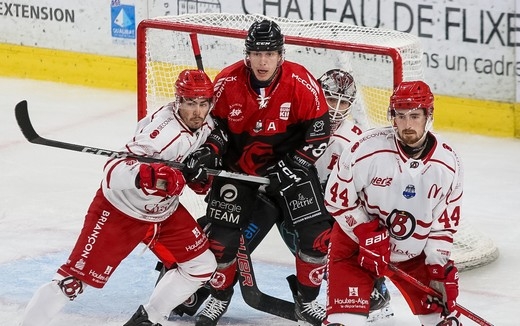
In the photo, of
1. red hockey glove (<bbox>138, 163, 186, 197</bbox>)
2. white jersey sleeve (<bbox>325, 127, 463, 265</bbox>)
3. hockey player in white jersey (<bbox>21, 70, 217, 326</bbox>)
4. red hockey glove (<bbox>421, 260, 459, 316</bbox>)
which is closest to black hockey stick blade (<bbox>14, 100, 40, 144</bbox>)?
hockey player in white jersey (<bbox>21, 70, 217, 326</bbox>)

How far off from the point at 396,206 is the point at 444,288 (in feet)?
A: 0.98

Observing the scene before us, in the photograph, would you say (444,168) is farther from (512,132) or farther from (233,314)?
(512,132)

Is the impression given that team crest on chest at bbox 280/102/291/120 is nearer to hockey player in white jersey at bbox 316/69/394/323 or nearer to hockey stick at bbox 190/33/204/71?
hockey player in white jersey at bbox 316/69/394/323

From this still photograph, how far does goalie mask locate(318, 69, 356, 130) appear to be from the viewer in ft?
16.9

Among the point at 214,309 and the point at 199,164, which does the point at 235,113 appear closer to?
the point at 199,164

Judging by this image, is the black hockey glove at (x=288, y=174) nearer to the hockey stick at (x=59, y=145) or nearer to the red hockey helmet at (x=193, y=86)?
the hockey stick at (x=59, y=145)

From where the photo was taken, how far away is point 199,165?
187 inches

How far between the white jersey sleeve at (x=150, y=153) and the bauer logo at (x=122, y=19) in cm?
372

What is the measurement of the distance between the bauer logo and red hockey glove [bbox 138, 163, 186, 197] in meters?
3.94

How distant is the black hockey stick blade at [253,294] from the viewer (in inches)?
203

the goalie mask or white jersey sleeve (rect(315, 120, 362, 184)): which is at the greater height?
the goalie mask

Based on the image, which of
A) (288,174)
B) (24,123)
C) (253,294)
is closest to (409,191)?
(288,174)

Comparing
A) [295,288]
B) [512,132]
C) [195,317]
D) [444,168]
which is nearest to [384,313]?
[295,288]

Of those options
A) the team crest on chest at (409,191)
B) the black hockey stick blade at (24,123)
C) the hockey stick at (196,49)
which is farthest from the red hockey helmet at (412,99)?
the hockey stick at (196,49)
